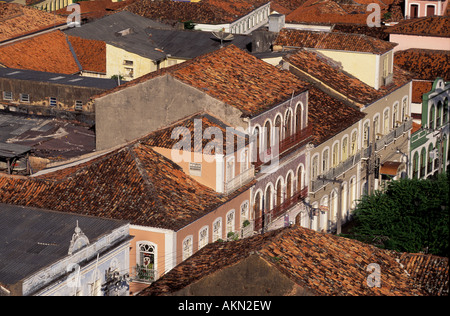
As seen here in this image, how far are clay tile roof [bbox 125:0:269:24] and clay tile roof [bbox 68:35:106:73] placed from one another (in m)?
14.1

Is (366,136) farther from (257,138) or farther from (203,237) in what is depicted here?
(203,237)

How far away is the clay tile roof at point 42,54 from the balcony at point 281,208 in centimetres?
3060

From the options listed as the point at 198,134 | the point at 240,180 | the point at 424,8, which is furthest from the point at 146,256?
the point at 424,8

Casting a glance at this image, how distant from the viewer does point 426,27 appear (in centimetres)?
11038

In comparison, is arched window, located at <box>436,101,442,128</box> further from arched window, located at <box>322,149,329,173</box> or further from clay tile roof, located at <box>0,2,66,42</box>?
clay tile roof, located at <box>0,2,66,42</box>

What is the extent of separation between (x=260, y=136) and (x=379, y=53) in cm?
1895

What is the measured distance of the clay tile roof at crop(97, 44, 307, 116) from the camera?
73.5 metres

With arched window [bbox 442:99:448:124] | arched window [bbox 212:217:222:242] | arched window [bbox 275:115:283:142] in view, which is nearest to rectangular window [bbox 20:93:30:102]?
arched window [bbox 275:115:283:142]

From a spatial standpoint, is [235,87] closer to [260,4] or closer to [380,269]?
[380,269]

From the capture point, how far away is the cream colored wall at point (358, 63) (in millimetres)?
90625

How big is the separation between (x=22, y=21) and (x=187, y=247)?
176 ft

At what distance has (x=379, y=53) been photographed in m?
90.2

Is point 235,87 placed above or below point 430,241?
above
